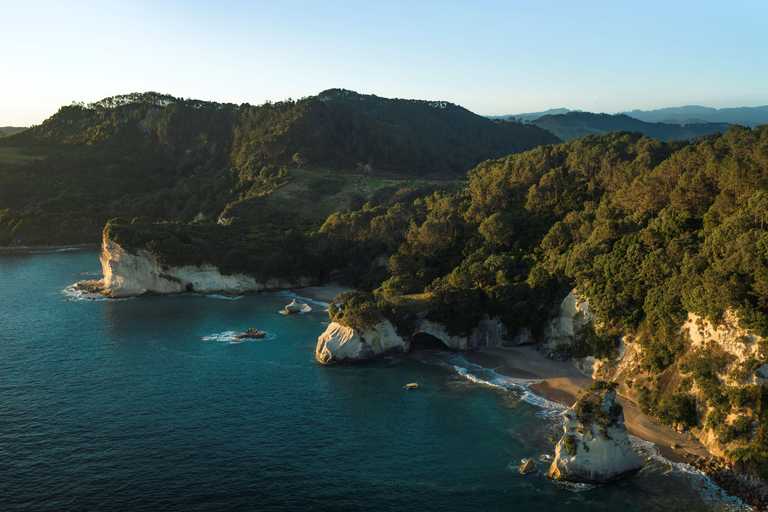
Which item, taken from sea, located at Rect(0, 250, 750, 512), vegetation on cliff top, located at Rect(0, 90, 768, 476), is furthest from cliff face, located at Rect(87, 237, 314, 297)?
sea, located at Rect(0, 250, 750, 512)

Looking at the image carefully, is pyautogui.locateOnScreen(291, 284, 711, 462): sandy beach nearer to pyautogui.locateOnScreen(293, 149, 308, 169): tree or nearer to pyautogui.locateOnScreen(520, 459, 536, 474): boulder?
pyautogui.locateOnScreen(520, 459, 536, 474): boulder

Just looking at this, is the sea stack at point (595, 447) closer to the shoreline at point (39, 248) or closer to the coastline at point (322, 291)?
the coastline at point (322, 291)

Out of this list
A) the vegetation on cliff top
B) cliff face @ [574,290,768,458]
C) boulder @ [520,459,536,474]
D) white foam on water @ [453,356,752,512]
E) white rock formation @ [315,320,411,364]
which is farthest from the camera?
white rock formation @ [315,320,411,364]

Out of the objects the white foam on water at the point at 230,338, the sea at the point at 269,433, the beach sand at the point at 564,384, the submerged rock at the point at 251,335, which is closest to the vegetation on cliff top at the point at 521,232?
the beach sand at the point at 564,384

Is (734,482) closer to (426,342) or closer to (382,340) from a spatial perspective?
(382,340)

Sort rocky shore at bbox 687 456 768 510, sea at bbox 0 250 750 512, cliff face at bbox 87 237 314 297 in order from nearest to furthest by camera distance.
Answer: rocky shore at bbox 687 456 768 510
sea at bbox 0 250 750 512
cliff face at bbox 87 237 314 297

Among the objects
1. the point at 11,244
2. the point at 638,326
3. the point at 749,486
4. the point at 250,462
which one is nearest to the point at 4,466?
the point at 250,462
